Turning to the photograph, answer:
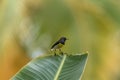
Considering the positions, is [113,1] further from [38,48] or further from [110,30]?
[38,48]

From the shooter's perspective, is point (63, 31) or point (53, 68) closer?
point (53, 68)

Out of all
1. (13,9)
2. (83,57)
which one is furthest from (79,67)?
(13,9)

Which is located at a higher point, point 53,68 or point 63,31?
point 63,31

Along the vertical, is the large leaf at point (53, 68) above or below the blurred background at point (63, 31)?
below

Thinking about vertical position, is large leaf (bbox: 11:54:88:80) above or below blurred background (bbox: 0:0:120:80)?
below

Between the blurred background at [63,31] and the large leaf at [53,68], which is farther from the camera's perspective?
the blurred background at [63,31]
